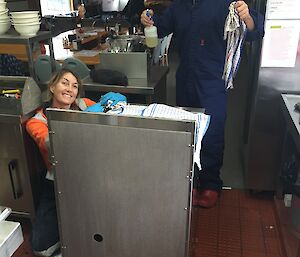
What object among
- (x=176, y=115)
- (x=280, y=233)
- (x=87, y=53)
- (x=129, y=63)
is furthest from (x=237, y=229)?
(x=87, y=53)

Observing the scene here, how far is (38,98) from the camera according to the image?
1823 millimetres

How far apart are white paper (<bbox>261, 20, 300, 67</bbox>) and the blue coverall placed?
0.07 meters

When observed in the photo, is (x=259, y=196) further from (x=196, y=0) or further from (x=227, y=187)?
(x=196, y=0)

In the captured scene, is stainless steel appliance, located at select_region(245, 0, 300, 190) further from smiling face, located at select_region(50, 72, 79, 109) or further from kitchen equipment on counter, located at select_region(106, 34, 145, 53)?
smiling face, located at select_region(50, 72, 79, 109)

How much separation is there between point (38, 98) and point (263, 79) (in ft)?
4.09

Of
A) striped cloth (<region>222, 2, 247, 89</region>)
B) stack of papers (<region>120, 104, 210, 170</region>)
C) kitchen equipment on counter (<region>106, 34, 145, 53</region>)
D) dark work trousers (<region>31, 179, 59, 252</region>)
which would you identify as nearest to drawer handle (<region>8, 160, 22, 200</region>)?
dark work trousers (<region>31, 179, 59, 252</region>)

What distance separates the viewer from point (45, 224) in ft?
5.98

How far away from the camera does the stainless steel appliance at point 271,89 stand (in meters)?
1.85

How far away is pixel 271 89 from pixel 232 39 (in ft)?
1.28

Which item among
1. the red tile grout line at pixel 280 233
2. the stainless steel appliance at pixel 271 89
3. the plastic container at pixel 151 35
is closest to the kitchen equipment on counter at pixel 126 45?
the plastic container at pixel 151 35

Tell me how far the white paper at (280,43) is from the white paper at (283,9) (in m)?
0.03

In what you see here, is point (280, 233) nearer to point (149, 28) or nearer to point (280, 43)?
point (280, 43)

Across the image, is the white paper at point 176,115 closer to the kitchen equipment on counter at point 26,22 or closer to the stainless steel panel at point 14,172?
the stainless steel panel at point 14,172

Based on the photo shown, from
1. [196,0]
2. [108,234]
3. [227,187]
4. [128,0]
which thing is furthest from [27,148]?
[128,0]
